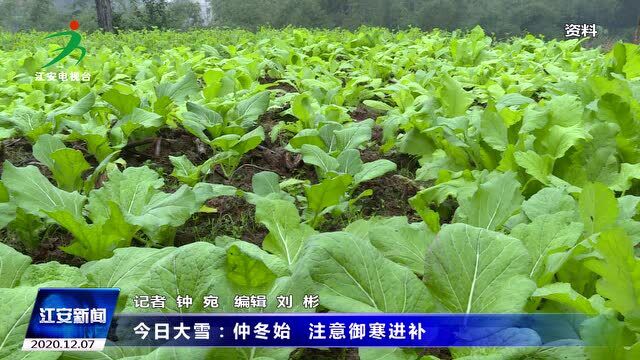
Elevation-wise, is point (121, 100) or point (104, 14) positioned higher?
point (121, 100)

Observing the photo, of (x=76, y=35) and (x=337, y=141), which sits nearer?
(x=337, y=141)

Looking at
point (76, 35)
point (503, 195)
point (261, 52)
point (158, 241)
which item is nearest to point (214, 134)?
point (158, 241)

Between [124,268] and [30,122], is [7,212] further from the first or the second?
[30,122]

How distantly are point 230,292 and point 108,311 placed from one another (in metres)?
0.26

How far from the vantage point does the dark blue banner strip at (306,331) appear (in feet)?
4.12

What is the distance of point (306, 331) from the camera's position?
4.18 feet

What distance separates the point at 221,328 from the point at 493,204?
39.8 inches

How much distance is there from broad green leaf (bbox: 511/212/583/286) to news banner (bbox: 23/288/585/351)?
0.21 meters

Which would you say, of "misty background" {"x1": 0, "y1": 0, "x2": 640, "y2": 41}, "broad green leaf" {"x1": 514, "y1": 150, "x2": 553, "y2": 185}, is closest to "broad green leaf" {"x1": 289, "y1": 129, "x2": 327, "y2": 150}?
"broad green leaf" {"x1": 514, "y1": 150, "x2": 553, "y2": 185}

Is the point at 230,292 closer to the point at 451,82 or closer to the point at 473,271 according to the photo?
the point at 473,271

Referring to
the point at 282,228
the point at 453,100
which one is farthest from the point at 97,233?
the point at 453,100

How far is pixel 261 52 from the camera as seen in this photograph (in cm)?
650

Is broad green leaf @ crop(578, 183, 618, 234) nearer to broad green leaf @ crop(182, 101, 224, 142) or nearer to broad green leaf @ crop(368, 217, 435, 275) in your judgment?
broad green leaf @ crop(368, 217, 435, 275)

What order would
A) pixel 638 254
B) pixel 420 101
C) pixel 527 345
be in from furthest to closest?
pixel 420 101 → pixel 638 254 → pixel 527 345
